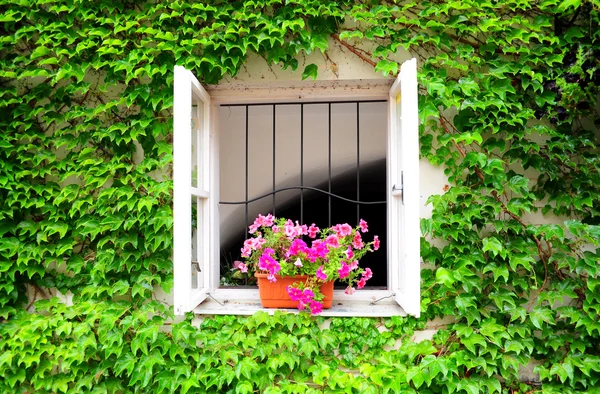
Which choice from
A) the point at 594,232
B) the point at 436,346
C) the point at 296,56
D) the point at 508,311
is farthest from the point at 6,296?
the point at 594,232

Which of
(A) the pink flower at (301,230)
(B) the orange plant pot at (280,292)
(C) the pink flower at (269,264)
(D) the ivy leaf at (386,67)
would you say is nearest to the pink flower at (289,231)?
(A) the pink flower at (301,230)

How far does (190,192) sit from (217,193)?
636 mm

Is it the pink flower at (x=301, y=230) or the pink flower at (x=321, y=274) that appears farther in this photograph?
the pink flower at (x=301, y=230)

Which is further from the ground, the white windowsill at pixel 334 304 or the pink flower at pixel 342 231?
the pink flower at pixel 342 231

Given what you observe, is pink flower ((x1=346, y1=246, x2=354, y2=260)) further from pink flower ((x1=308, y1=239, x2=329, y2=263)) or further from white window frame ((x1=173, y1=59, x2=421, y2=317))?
white window frame ((x1=173, y1=59, x2=421, y2=317))

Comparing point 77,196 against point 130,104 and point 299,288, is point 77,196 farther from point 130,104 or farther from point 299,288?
point 299,288

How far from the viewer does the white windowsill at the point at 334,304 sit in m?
2.85

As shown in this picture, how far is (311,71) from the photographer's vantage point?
2.98 m

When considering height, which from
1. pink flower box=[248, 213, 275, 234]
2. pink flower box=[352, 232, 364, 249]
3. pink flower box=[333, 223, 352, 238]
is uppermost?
pink flower box=[248, 213, 275, 234]

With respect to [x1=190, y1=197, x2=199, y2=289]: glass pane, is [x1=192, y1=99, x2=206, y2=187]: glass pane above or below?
above

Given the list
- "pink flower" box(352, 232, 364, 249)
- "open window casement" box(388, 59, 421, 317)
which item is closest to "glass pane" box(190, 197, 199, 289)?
"pink flower" box(352, 232, 364, 249)

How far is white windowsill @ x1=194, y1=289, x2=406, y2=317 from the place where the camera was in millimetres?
2852

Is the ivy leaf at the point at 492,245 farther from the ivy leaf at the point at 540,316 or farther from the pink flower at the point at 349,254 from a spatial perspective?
the pink flower at the point at 349,254

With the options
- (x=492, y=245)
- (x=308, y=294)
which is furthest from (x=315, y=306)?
(x=492, y=245)
